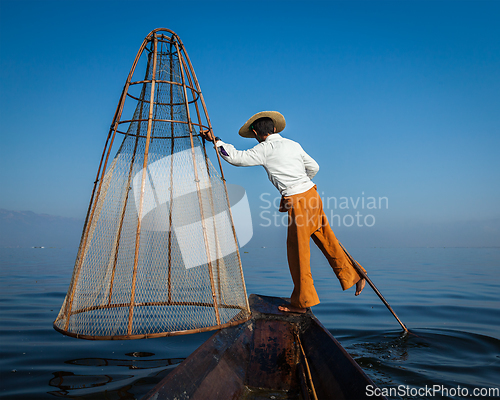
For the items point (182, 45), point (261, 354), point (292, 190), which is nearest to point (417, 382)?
point (261, 354)

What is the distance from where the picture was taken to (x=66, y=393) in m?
2.44

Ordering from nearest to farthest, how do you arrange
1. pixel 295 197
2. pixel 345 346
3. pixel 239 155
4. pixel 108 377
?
pixel 108 377, pixel 239 155, pixel 295 197, pixel 345 346

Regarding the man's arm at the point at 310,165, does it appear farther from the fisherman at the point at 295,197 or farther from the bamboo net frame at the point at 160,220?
the bamboo net frame at the point at 160,220

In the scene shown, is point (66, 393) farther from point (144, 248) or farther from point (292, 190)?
point (292, 190)

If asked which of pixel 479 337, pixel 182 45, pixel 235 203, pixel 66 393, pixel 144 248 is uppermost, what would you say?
pixel 182 45

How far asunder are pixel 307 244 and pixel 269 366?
3.44 feet

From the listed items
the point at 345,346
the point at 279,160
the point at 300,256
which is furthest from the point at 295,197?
the point at 345,346

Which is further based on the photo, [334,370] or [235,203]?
[235,203]

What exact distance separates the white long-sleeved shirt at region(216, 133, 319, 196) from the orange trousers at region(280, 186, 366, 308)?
4.2 inches

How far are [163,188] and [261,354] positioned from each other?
229 cm

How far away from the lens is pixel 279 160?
9.95ft

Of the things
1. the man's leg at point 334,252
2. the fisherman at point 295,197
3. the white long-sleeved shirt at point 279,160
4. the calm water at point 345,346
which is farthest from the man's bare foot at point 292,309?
the white long-sleeved shirt at point 279,160

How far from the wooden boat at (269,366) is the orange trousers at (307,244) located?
9.6 inches

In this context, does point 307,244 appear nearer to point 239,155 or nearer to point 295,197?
point 295,197
